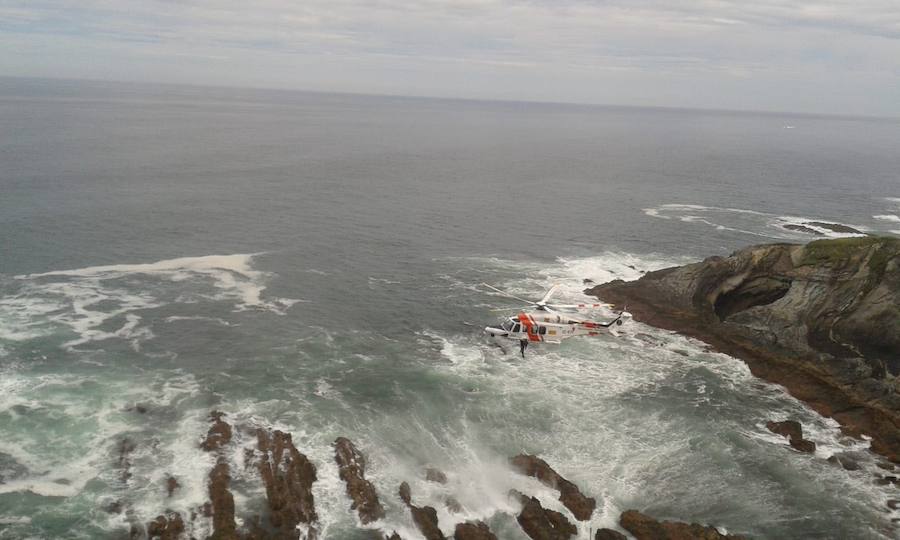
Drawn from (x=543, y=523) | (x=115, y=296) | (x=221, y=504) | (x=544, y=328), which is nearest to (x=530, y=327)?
(x=544, y=328)

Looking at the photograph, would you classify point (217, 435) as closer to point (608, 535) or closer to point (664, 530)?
point (608, 535)

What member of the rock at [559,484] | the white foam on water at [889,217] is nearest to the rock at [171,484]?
the rock at [559,484]

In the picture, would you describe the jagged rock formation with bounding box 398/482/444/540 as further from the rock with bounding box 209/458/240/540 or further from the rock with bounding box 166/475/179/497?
the rock with bounding box 166/475/179/497

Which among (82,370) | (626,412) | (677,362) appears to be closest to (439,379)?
(626,412)

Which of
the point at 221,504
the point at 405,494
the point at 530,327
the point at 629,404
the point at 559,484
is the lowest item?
the point at 405,494

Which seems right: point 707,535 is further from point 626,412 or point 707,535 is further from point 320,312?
point 320,312

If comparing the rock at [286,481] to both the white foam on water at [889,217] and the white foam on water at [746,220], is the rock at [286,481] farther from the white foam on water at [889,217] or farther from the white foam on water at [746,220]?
the white foam on water at [889,217]
